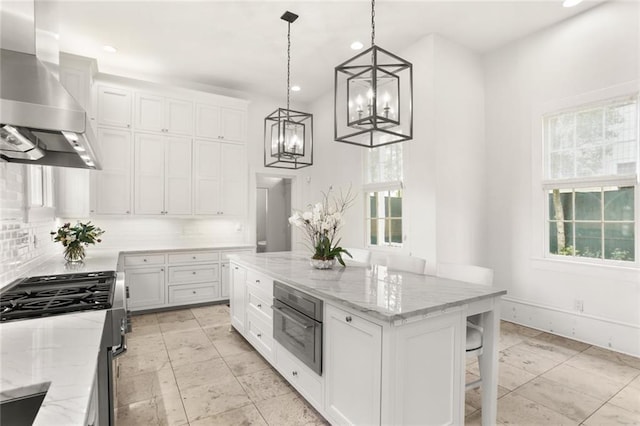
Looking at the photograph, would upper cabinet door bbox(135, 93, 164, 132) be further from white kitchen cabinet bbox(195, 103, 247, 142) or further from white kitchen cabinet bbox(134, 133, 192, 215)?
white kitchen cabinet bbox(195, 103, 247, 142)

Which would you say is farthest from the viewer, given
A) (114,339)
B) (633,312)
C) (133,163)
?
(133,163)

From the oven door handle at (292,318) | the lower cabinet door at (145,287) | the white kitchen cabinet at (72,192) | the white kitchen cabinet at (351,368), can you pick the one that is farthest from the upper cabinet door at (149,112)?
the white kitchen cabinet at (351,368)

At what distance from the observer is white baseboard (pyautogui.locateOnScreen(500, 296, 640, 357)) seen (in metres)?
3.15

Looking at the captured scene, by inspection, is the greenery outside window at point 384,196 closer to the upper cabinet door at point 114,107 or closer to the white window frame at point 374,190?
the white window frame at point 374,190

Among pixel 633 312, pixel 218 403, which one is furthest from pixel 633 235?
pixel 218 403

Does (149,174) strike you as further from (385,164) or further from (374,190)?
(385,164)

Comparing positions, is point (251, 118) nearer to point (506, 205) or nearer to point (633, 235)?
point (506, 205)

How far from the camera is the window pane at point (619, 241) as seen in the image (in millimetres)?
3189

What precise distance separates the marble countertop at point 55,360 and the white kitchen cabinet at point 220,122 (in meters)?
4.05

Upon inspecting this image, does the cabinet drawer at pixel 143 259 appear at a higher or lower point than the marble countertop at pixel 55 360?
lower

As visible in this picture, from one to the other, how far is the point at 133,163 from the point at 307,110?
11.0 ft

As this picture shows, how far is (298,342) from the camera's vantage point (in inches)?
89.3

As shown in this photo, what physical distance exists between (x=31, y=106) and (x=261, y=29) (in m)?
3.21

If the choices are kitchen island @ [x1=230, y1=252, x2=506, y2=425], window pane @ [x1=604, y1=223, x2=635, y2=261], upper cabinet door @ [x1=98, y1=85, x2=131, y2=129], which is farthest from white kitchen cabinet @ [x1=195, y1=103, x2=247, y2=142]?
window pane @ [x1=604, y1=223, x2=635, y2=261]
